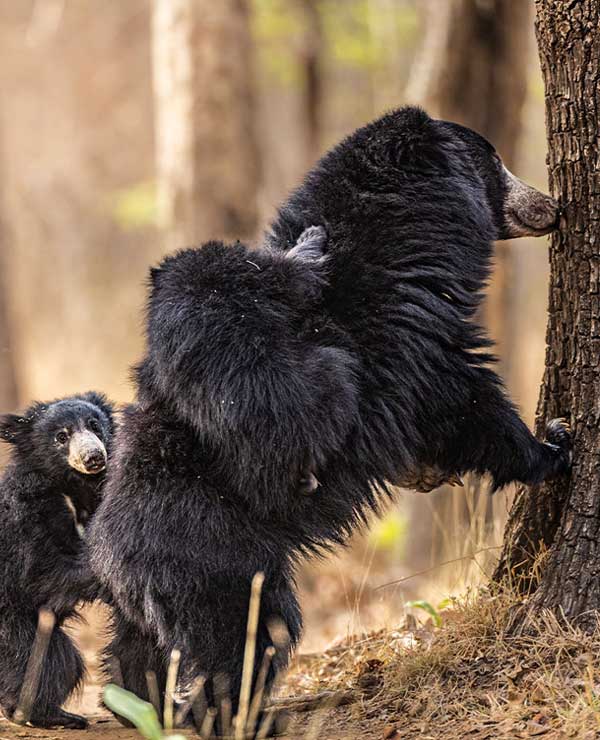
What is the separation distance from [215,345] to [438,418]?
3.55 ft

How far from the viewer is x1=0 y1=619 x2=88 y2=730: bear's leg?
14.7ft

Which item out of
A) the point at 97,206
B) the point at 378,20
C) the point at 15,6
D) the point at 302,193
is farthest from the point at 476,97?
the point at 15,6

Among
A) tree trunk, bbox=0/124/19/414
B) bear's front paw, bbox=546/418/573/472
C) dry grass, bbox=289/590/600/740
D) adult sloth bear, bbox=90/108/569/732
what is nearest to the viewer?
dry grass, bbox=289/590/600/740

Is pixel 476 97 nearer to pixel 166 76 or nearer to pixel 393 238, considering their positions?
pixel 166 76

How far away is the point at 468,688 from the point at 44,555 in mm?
1874

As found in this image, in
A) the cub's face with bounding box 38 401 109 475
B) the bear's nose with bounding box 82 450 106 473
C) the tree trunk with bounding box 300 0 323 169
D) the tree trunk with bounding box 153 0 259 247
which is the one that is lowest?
the bear's nose with bounding box 82 450 106 473

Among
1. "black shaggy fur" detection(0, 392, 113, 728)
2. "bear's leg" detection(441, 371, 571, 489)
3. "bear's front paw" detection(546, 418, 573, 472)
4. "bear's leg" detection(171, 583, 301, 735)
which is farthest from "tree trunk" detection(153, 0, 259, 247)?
"bear's leg" detection(171, 583, 301, 735)

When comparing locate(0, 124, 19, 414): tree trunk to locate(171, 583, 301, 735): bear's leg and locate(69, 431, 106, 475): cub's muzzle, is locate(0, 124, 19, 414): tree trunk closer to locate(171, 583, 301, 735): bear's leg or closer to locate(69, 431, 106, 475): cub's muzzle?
locate(69, 431, 106, 475): cub's muzzle

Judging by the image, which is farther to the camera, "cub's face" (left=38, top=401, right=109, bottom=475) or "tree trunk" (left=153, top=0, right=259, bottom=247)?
"tree trunk" (left=153, top=0, right=259, bottom=247)

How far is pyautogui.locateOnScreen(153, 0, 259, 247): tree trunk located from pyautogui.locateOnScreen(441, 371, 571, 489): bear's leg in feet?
19.6

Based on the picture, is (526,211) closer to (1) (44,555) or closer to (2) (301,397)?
(2) (301,397)

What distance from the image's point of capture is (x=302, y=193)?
4711 millimetres

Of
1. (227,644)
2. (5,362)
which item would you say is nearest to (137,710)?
(227,644)

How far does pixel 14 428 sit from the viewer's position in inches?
190
